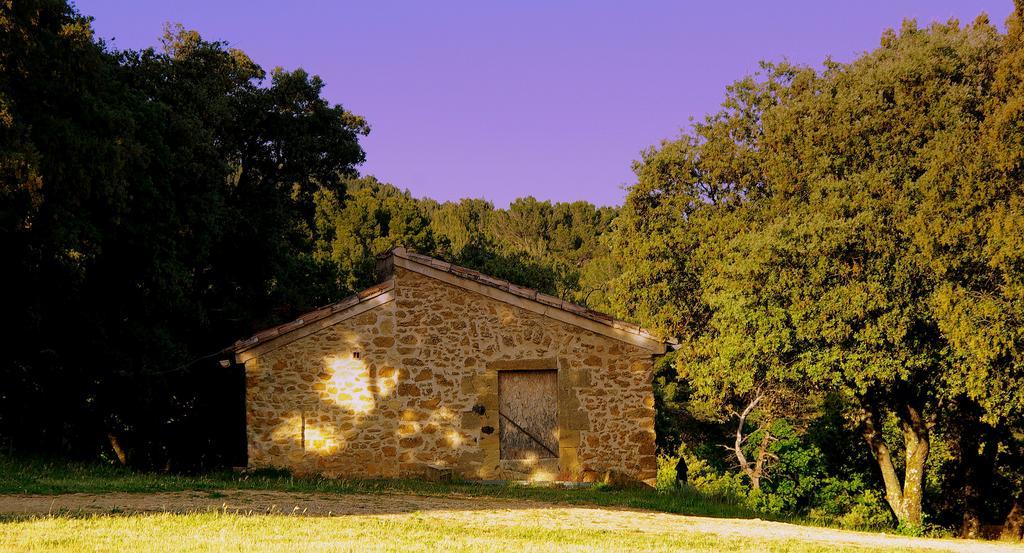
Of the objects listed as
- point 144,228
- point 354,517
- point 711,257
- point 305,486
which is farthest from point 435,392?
point 711,257

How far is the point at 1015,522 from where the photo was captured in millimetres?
24016

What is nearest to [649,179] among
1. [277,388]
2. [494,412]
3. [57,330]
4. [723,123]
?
[723,123]

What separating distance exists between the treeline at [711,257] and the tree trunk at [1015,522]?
64 mm

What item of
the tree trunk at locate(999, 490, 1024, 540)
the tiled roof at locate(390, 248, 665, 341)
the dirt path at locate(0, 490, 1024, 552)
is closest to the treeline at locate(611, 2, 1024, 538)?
the tree trunk at locate(999, 490, 1024, 540)

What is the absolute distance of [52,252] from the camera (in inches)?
685

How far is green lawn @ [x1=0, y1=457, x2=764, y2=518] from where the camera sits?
14.9 meters

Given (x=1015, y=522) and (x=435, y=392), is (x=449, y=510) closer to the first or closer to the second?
(x=435, y=392)

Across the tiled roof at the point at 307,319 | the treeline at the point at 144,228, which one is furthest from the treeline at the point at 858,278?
the treeline at the point at 144,228

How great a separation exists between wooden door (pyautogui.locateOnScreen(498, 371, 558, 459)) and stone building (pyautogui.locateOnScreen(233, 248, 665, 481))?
0.02m

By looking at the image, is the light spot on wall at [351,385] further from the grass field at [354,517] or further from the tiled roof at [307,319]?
the grass field at [354,517]

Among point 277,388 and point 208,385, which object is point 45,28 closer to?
point 277,388

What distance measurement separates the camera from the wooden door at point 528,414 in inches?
769

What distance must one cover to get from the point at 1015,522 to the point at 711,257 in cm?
965

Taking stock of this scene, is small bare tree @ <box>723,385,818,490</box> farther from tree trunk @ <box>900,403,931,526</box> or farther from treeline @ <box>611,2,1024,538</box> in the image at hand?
tree trunk @ <box>900,403,931,526</box>
